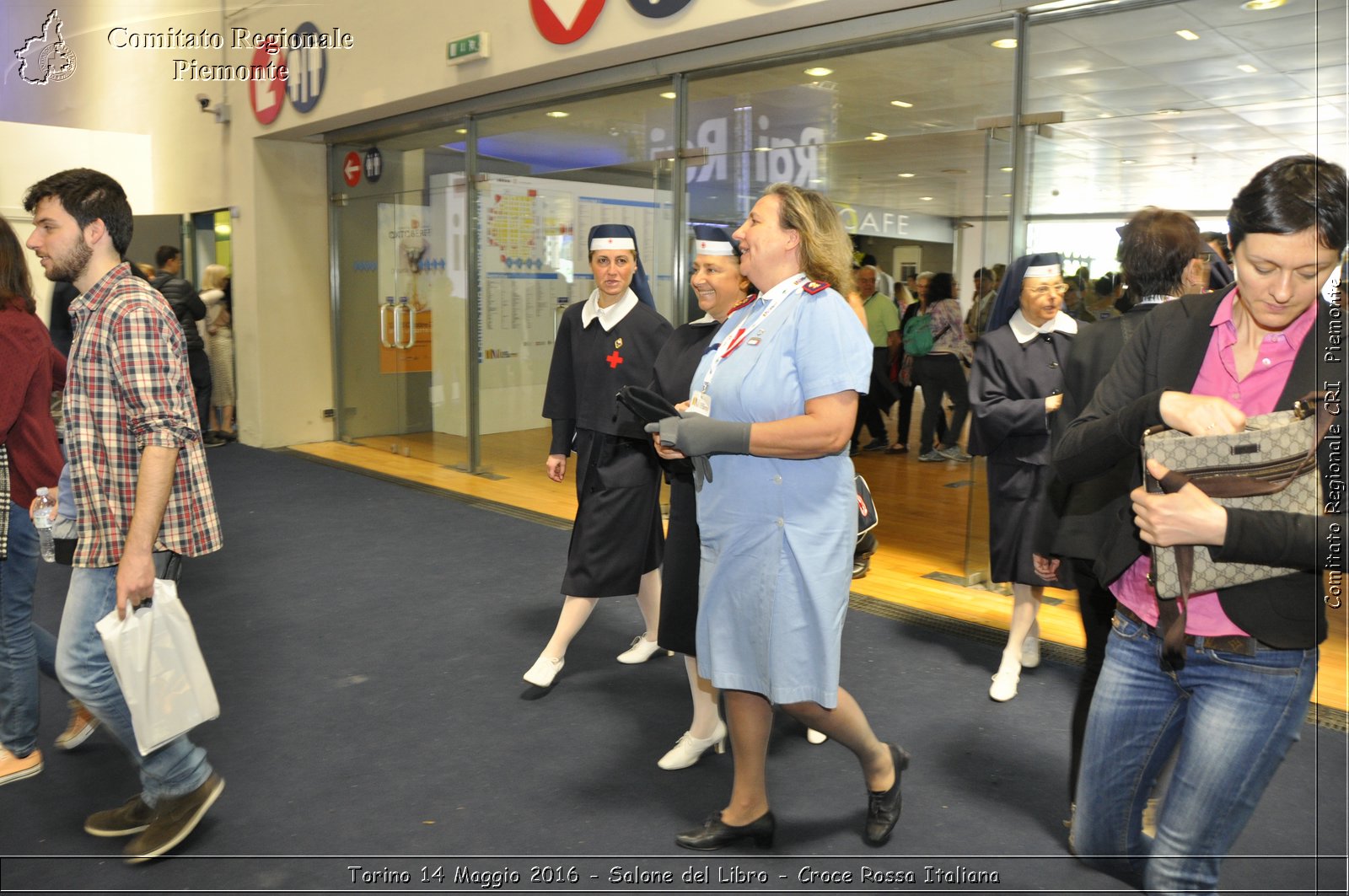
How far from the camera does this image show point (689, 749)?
312 centimetres

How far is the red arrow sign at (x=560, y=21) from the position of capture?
603 cm

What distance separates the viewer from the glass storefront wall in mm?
4371

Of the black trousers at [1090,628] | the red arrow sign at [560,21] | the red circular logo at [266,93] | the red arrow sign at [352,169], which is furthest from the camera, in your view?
the red arrow sign at [352,169]

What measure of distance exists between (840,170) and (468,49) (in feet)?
9.29

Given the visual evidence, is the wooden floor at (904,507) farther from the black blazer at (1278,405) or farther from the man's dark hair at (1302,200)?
the man's dark hair at (1302,200)

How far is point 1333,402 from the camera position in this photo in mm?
1501

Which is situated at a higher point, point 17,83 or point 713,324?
point 17,83

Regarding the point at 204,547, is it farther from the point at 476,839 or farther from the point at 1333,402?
the point at 1333,402

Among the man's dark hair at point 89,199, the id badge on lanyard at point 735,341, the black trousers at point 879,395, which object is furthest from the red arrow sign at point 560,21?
the id badge on lanyard at point 735,341

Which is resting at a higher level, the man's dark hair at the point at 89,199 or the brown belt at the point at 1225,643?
the man's dark hair at the point at 89,199

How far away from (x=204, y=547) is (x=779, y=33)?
4.35 m

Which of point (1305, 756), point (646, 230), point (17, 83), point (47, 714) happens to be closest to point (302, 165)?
point (17, 83)

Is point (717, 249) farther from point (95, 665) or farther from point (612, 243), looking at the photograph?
point (95, 665)

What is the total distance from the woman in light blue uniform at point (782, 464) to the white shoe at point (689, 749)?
73 cm
